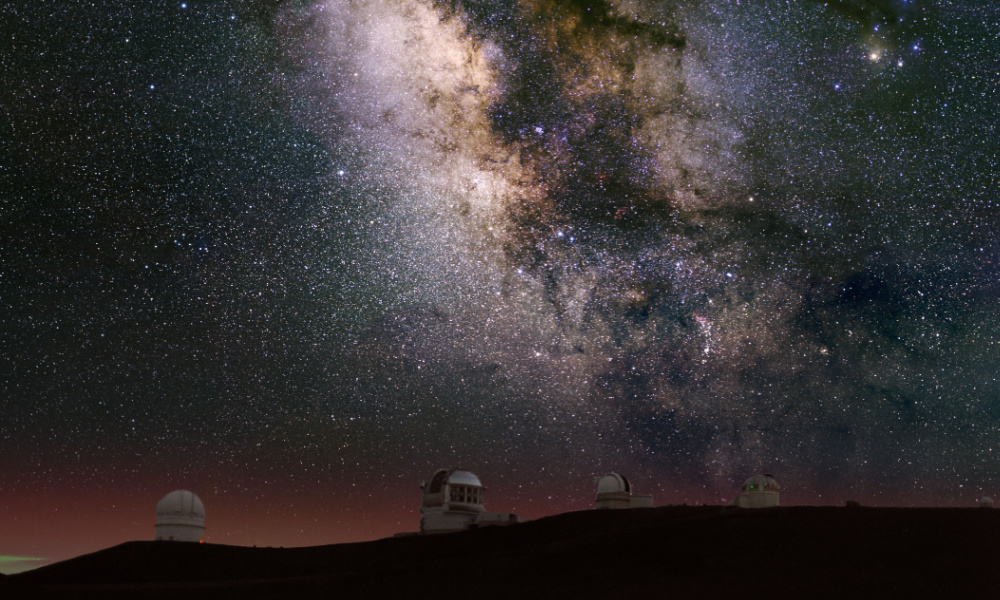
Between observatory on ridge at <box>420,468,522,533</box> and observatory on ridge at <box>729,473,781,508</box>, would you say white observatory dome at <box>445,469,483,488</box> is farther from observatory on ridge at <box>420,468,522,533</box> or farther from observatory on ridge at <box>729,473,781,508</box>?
observatory on ridge at <box>729,473,781,508</box>

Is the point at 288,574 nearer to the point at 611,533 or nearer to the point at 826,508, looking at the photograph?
the point at 611,533

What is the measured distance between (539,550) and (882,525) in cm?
1322

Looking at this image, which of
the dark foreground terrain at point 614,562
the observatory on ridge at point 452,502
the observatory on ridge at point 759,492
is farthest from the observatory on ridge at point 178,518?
the observatory on ridge at point 759,492

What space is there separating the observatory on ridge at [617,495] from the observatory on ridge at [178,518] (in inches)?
872

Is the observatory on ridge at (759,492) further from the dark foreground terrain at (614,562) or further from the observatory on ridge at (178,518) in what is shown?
the observatory on ridge at (178,518)

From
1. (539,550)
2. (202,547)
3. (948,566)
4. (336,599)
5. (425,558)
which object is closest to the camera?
(948,566)

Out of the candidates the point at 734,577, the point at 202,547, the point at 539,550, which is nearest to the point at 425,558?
the point at 539,550

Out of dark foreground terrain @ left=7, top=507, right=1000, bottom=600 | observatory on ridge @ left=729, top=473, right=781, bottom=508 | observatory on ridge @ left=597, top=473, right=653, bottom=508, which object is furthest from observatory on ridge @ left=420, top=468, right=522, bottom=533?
observatory on ridge @ left=729, top=473, right=781, bottom=508

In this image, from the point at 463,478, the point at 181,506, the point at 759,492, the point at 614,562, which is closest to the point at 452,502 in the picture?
the point at 463,478

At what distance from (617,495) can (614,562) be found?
14981 millimetres

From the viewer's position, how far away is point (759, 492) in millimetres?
36969

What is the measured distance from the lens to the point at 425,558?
33219 millimetres

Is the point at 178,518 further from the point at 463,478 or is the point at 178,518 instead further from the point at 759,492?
the point at 759,492

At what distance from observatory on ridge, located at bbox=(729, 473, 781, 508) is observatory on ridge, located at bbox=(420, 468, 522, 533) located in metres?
13.8
